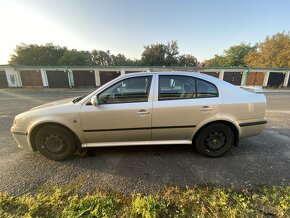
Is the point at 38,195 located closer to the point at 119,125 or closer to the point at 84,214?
the point at 84,214

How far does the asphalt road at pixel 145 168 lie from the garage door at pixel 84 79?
19.3 metres

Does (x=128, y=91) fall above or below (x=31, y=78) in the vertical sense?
below

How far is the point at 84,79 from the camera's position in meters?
21.5

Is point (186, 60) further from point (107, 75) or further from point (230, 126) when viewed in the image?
point (230, 126)

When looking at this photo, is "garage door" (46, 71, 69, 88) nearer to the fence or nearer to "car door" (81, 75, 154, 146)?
the fence

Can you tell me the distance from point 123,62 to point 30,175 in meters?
46.7

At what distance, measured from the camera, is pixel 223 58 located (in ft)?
140

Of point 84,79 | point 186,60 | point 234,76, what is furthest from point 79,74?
point 186,60

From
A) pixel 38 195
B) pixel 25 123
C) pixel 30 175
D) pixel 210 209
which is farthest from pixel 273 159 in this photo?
pixel 25 123

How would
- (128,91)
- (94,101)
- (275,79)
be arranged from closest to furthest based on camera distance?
(94,101) → (128,91) → (275,79)

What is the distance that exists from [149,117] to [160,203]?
1.31 m

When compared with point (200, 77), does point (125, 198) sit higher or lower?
lower

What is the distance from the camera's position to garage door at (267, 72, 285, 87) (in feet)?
72.8

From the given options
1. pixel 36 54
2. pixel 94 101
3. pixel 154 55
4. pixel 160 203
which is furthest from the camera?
pixel 154 55
